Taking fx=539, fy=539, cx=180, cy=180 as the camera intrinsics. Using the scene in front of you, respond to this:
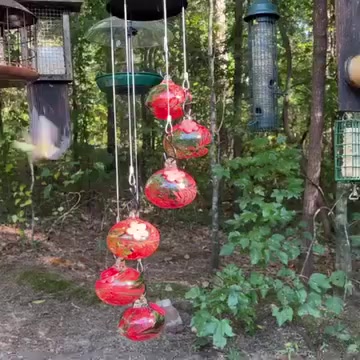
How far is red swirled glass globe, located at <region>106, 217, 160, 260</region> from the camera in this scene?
1.72 m

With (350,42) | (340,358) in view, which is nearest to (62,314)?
(340,358)

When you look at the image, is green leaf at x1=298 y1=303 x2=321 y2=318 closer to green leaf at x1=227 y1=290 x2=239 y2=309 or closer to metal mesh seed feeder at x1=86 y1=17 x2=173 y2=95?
green leaf at x1=227 y1=290 x2=239 y2=309

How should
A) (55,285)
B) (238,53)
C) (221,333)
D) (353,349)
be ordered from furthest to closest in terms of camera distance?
(238,53) < (55,285) < (353,349) < (221,333)

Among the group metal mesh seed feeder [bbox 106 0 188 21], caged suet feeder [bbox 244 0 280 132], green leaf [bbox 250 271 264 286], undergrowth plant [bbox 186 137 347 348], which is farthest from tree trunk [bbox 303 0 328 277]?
metal mesh seed feeder [bbox 106 0 188 21]

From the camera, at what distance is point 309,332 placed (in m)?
3.43

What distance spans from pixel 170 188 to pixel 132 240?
0.21 meters

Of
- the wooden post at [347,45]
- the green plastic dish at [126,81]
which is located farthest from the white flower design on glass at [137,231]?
the green plastic dish at [126,81]

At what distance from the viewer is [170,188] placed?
1775mm

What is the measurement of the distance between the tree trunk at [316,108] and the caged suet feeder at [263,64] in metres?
0.33

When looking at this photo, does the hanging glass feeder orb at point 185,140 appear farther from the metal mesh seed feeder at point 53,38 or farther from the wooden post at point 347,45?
the metal mesh seed feeder at point 53,38

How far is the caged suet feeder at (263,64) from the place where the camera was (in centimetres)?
325

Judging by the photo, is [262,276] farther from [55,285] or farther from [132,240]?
[55,285]

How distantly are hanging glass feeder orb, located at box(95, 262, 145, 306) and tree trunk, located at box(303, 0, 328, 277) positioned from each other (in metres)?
2.06

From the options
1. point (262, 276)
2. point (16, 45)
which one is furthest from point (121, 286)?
point (16, 45)
